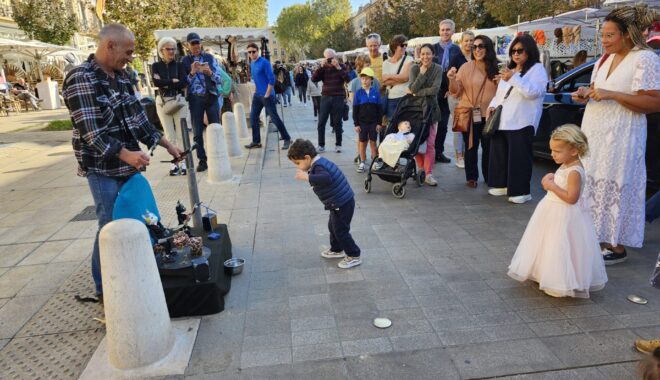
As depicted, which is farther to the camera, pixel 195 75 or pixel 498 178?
pixel 195 75

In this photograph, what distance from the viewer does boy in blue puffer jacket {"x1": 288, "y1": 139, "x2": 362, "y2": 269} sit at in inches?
149

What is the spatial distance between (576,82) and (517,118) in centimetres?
228

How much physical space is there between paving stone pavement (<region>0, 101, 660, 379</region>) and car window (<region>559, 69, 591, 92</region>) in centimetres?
240

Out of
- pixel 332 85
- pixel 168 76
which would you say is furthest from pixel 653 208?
pixel 168 76

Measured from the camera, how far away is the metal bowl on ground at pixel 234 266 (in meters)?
3.90

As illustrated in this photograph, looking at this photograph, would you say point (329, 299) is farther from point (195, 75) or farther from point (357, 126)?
point (195, 75)

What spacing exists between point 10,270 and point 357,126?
16.8ft

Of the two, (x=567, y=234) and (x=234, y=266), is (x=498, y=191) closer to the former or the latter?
(x=567, y=234)

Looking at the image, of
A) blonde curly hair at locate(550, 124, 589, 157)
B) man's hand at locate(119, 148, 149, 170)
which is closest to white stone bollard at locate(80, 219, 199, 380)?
man's hand at locate(119, 148, 149, 170)

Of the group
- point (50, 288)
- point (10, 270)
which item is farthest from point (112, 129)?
point (10, 270)

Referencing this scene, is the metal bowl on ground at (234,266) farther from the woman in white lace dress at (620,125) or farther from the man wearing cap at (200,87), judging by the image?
the man wearing cap at (200,87)

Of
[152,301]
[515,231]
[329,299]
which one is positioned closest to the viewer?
[152,301]

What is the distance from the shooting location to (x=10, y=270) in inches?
170

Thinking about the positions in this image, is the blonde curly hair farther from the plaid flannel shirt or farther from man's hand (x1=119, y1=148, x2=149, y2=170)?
the plaid flannel shirt
